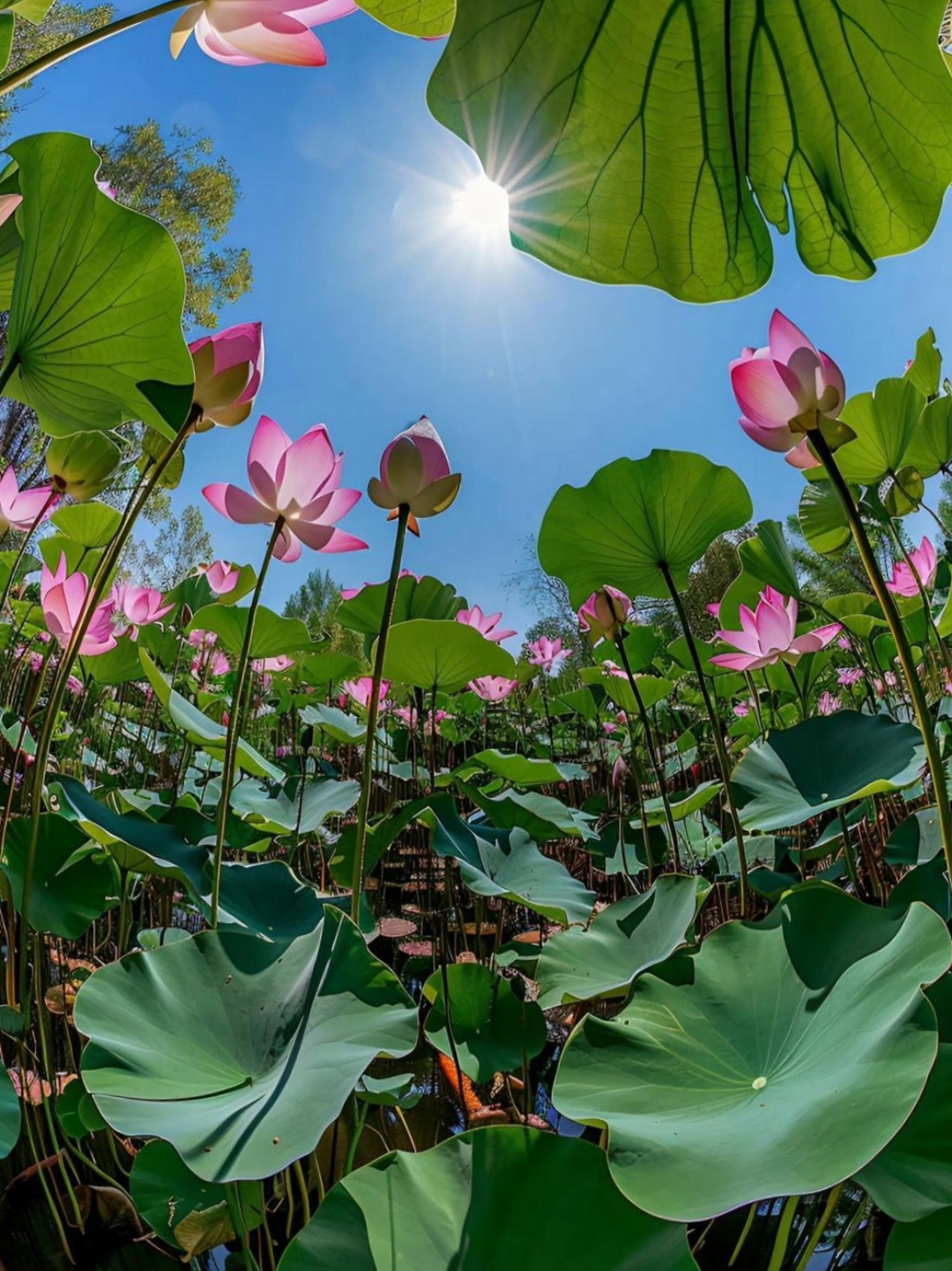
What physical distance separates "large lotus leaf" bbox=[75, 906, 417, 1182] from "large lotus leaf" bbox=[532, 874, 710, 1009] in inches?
5.7

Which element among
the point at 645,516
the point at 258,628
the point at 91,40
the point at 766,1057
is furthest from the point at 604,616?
the point at 91,40

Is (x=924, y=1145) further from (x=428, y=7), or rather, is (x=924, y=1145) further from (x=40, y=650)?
(x=40, y=650)

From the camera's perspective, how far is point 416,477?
1.69ft

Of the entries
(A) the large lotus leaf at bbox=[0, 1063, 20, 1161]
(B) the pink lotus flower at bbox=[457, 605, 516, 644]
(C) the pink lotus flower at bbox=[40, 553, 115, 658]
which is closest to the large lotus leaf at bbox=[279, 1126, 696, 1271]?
(A) the large lotus leaf at bbox=[0, 1063, 20, 1161]

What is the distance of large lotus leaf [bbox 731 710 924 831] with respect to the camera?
592mm

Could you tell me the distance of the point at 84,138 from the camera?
34 cm

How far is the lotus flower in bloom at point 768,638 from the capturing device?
31.2 inches

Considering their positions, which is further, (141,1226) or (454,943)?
(454,943)

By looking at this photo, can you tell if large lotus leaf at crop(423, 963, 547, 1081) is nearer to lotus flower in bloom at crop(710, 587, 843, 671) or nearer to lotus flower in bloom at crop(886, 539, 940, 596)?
lotus flower in bloom at crop(710, 587, 843, 671)

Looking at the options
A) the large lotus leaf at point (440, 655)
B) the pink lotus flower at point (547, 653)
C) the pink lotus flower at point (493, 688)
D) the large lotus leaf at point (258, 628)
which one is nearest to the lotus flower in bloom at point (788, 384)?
the large lotus leaf at point (440, 655)

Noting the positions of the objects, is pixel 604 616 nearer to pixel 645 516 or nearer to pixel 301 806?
pixel 645 516

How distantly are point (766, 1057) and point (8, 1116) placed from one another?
1.18ft

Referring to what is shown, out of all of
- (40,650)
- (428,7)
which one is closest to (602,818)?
(428,7)

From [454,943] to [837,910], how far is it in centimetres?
80
